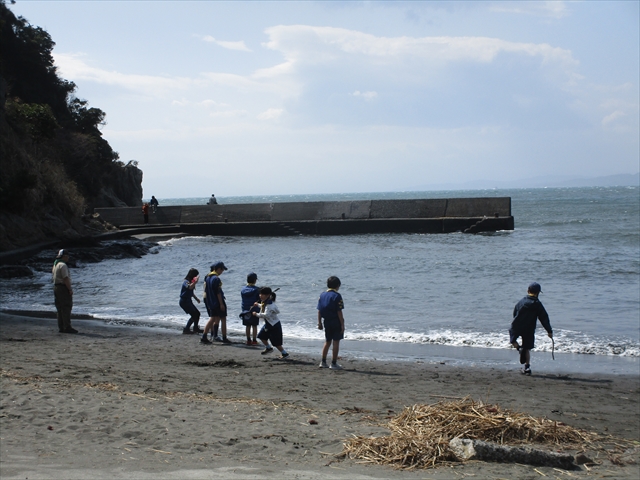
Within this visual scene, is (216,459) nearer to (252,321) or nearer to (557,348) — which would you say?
(252,321)

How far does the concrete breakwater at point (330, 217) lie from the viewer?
3997 cm

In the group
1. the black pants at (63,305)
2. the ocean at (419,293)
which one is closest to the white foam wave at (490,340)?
the ocean at (419,293)

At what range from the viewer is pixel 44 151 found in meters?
36.4

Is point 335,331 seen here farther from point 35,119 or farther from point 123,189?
point 123,189

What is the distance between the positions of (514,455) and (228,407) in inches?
113

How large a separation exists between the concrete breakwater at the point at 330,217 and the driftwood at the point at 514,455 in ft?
114

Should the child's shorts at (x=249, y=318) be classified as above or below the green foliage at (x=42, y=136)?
below

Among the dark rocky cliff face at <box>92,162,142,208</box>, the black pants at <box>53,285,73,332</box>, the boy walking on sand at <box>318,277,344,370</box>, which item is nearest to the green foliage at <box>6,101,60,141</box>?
the dark rocky cliff face at <box>92,162,142,208</box>

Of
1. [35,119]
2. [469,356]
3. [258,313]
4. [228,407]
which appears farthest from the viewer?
[35,119]

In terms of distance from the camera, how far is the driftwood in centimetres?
504

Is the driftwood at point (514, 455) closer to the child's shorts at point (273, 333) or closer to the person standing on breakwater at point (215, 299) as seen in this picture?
the child's shorts at point (273, 333)

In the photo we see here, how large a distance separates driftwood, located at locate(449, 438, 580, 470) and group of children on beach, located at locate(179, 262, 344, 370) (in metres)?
4.54

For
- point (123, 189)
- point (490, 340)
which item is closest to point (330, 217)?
point (123, 189)

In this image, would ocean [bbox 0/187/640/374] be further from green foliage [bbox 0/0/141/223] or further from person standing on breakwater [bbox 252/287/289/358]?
green foliage [bbox 0/0/141/223]
